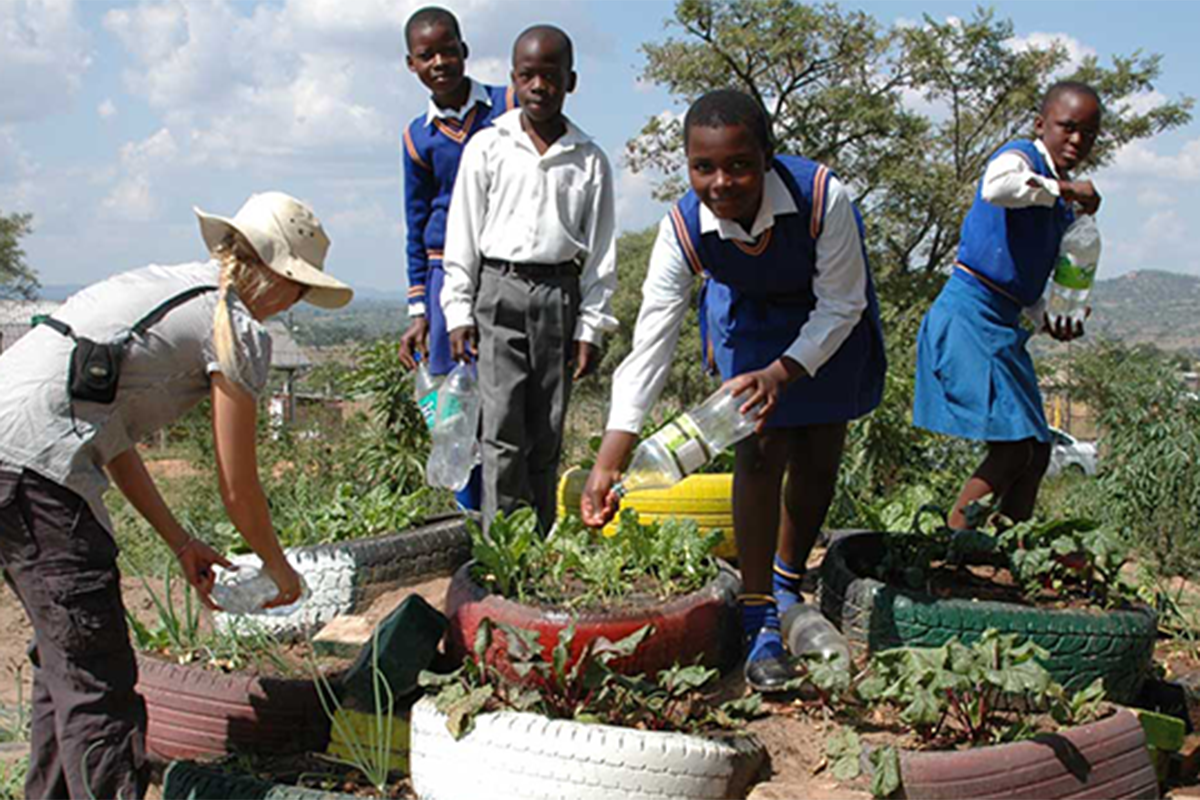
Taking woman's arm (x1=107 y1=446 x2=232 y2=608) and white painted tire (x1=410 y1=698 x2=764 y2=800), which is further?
woman's arm (x1=107 y1=446 x2=232 y2=608)

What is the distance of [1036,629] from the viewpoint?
3.20m

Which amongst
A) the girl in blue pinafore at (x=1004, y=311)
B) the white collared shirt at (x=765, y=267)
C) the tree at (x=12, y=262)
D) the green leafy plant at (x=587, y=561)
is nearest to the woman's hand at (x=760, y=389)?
the white collared shirt at (x=765, y=267)

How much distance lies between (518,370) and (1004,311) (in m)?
1.80

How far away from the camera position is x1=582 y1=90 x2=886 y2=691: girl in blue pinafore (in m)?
3.17

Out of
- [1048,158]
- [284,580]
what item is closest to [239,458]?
[284,580]

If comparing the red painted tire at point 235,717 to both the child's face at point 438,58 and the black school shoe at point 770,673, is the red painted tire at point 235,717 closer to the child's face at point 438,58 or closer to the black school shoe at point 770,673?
the black school shoe at point 770,673

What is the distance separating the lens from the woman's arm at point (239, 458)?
2.72 metres

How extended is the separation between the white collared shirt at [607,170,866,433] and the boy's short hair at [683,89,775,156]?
7.6 inches

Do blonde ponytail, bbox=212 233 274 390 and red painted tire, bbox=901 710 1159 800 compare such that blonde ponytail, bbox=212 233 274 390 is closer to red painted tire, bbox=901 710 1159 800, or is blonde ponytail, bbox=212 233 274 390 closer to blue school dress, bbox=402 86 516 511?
red painted tire, bbox=901 710 1159 800

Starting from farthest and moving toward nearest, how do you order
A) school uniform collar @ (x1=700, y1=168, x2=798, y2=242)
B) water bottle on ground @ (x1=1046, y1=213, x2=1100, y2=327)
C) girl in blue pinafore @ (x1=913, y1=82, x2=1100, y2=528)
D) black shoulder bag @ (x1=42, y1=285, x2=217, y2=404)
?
1. water bottle on ground @ (x1=1046, y1=213, x2=1100, y2=327)
2. girl in blue pinafore @ (x1=913, y1=82, x2=1100, y2=528)
3. school uniform collar @ (x1=700, y1=168, x2=798, y2=242)
4. black shoulder bag @ (x1=42, y1=285, x2=217, y2=404)

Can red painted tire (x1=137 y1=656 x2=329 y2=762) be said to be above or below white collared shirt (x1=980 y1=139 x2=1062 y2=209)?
below

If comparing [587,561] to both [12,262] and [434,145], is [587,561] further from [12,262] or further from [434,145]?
[12,262]

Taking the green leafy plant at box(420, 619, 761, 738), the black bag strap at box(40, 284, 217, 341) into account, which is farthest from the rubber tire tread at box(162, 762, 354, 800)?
the black bag strap at box(40, 284, 217, 341)

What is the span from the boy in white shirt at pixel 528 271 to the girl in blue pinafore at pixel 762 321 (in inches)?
37.2
